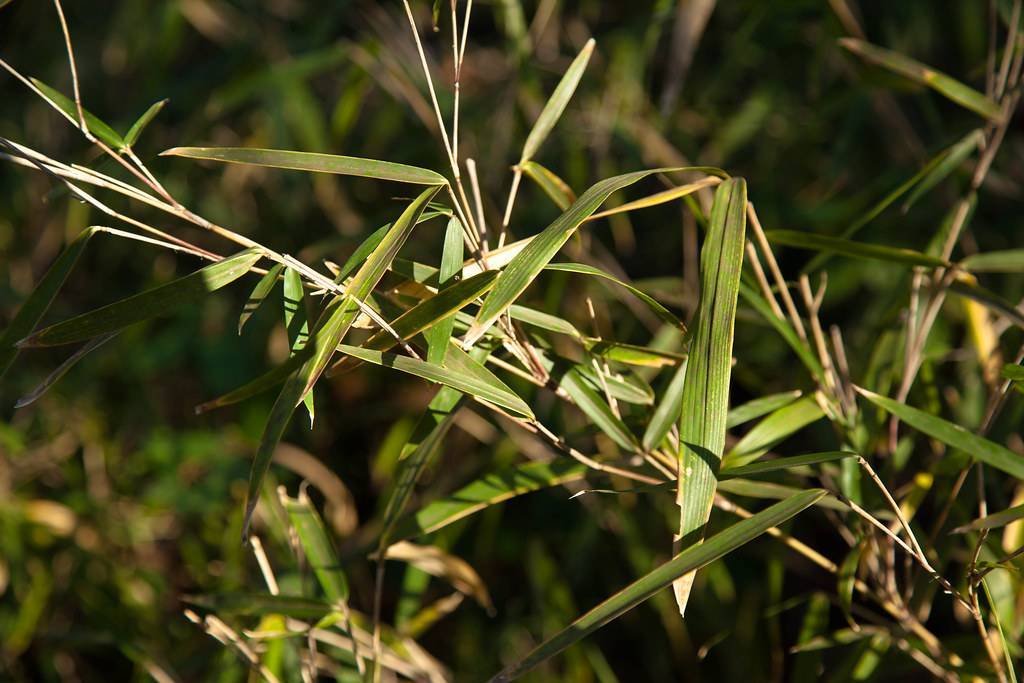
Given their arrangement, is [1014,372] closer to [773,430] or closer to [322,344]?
[773,430]

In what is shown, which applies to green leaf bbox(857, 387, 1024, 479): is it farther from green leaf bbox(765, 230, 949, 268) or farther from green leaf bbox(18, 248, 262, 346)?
green leaf bbox(18, 248, 262, 346)

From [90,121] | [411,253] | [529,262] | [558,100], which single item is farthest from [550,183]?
[411,253]

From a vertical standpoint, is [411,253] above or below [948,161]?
below

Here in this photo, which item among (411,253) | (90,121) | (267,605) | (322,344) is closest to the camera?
(322,344)

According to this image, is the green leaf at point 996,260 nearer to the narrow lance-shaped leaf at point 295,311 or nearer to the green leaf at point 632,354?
the green leaf at point 632,354

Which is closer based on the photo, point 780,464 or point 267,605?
point 780,464

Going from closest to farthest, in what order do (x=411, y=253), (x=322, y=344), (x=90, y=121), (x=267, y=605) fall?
(x=322, y=344) → (x=90, y=121) → (x=267, y=605) → (x=411, y=253)

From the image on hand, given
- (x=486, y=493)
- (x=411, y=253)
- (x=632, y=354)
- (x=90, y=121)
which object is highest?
(x=90, y=121)
